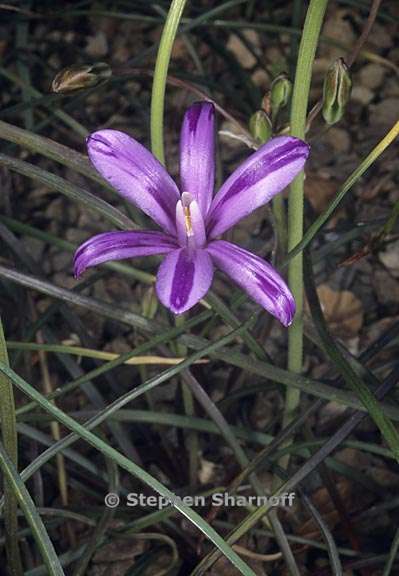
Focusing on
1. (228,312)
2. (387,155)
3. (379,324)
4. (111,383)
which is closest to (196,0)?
(387,155)

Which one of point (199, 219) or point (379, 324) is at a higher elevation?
point (379, 324)

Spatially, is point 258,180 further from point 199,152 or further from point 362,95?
point 362,95

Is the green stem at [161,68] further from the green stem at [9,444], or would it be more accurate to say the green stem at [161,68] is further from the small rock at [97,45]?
the small rock at [97,45]

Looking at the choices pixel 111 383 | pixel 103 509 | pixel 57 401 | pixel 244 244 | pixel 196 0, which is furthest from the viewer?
pixel 196 0

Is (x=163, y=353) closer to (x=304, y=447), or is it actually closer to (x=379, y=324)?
(x=304, y=447)

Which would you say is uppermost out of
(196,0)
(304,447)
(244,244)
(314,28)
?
(196,0)

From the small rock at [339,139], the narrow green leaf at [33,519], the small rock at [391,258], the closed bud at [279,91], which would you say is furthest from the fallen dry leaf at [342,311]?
the narrow green leaf at [33,519]

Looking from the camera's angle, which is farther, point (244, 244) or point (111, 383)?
point (244, 244)
